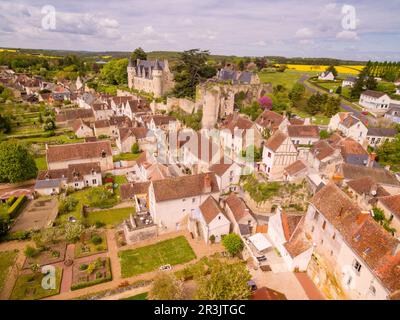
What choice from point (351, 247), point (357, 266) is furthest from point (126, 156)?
point (357, 266)

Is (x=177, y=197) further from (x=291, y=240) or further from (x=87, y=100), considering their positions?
(x=87, y=100)

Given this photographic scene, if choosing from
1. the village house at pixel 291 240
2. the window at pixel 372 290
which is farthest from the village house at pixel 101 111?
the window at pixel 372 290

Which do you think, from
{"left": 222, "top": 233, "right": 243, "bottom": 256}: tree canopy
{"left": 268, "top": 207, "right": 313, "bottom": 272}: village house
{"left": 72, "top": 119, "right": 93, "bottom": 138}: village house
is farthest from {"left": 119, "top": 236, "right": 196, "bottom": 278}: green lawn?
{"left": 72, "top": 119, "right": 93, "bottom": 138}: village house

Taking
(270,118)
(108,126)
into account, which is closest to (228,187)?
(270,118)

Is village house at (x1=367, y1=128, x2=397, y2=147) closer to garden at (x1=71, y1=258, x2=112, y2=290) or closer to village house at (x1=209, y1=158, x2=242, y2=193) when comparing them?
village house at (x1=209, y1=158, x2=242, y2=193)

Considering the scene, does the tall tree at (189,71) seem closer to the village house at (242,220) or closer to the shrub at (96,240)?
the village house at (242,220)
